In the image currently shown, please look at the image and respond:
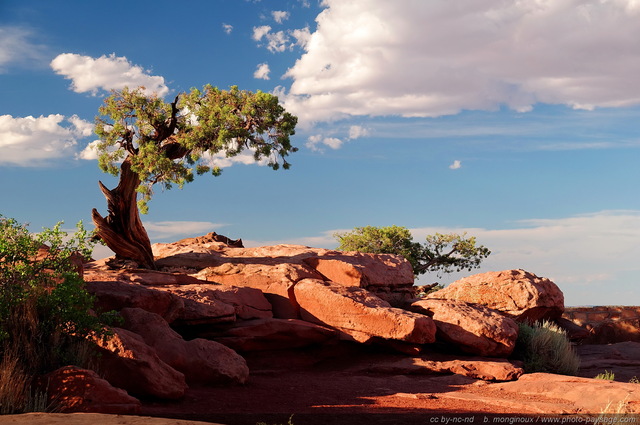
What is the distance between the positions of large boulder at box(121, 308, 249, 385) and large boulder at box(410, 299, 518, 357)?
6.14 meters

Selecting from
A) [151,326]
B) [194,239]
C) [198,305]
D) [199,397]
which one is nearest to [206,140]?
[194,239]

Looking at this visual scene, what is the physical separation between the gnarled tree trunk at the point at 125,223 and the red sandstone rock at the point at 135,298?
31.1 feet

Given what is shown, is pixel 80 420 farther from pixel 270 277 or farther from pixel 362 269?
pixel 362 269

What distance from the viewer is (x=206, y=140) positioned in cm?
2292

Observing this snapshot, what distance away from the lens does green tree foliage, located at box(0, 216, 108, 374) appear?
34.0 ft

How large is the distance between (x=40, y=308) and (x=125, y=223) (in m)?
13.4

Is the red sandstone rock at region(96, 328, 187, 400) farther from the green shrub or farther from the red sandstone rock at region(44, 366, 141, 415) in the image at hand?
the green shrub

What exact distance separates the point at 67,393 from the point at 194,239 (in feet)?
50.0

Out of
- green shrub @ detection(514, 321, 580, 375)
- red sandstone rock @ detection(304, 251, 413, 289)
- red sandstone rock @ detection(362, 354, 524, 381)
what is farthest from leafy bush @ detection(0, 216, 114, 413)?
green shrub @ detection(514, 321, 580, 375)

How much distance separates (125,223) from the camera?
2397cm

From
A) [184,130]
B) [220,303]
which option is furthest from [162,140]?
[220,303]

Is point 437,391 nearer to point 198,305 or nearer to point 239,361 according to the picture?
point 239,361

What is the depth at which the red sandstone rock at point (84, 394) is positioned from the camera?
30.3 ft

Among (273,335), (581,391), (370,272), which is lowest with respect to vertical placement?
(581,391)
